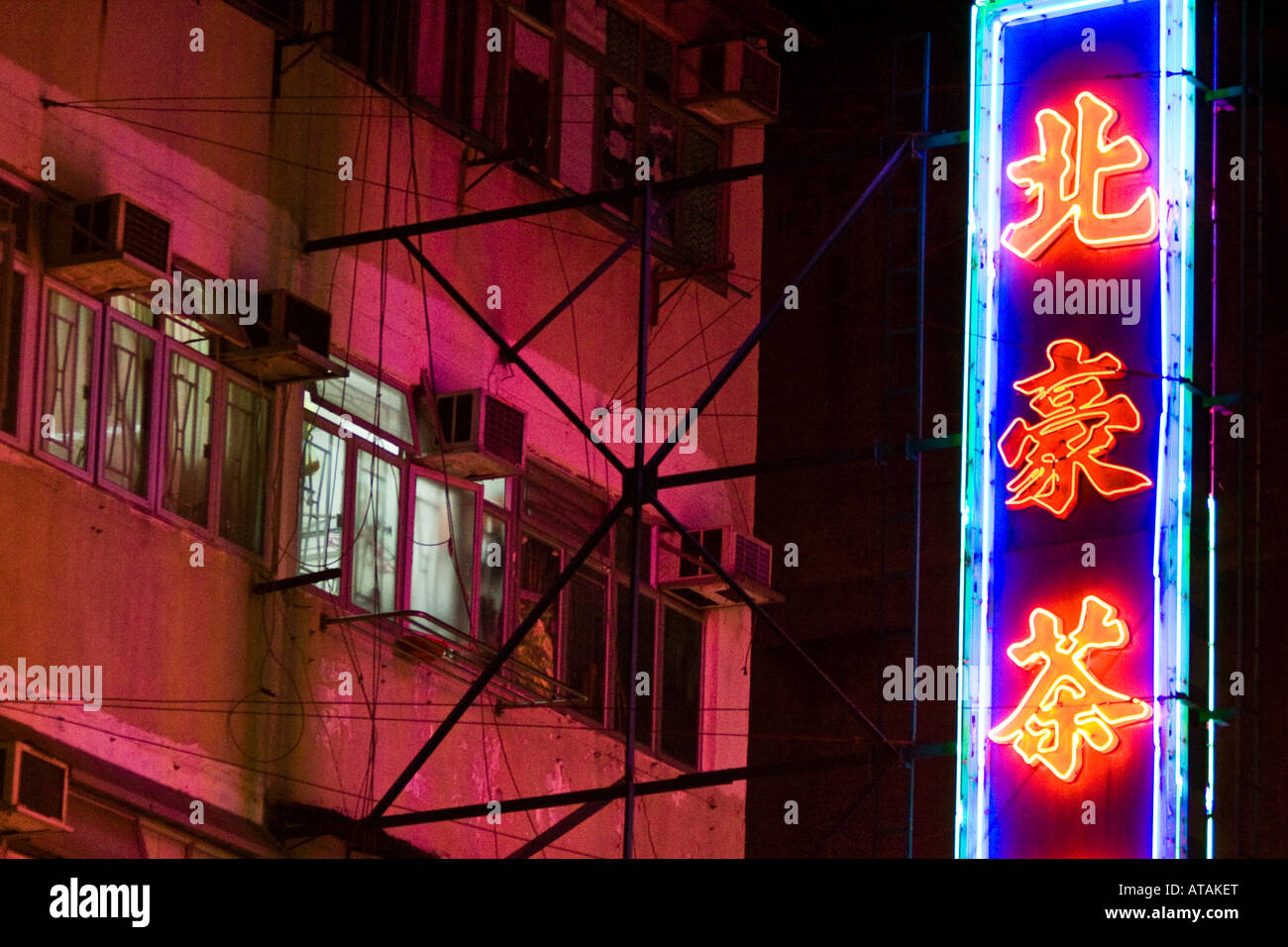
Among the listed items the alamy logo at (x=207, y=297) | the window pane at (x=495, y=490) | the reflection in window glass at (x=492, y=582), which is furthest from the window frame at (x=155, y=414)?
the window pane at (x=495, y=490)

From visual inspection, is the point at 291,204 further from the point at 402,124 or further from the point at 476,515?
the point at 476,515

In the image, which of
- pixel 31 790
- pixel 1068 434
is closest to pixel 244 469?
pixel 31 790

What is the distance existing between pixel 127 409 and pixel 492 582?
3747mm

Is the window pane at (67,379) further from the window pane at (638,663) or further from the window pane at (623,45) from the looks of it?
the window pane at (623,45)

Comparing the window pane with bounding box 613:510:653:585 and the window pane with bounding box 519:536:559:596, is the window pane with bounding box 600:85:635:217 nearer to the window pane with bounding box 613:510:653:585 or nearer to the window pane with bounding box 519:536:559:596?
the window pane with bounding box 613:510:653:585

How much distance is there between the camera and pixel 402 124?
17594mm

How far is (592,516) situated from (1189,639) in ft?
19.2

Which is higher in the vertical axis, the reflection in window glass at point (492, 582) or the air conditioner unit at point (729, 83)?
the air conditioner unit at point (729, 83)

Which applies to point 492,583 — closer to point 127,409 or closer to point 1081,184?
point 127,409

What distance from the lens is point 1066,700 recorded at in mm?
14789

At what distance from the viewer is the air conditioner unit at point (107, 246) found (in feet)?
47.0

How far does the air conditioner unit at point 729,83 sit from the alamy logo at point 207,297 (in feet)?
19.5
